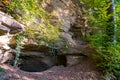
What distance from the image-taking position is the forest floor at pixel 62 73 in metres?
7.59

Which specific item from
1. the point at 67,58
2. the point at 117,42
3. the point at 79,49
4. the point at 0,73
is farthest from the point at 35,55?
the point at 117,42

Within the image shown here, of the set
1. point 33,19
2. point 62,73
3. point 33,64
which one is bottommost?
point 62,73

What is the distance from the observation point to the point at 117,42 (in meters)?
9.43

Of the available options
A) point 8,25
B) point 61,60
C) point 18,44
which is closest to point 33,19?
point 18,44

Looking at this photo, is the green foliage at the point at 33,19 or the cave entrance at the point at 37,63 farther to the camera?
the cave entrance at the point at 37,63

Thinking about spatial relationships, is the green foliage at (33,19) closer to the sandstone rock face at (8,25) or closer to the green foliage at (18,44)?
the green foliage at (18,44)

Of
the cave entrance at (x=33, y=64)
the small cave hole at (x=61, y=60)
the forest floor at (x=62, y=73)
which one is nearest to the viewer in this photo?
the forest floor at (x=62, y=73)

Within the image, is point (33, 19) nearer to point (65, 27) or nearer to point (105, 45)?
point (65, 27)

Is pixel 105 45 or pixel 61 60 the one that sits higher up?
pixel 105 45

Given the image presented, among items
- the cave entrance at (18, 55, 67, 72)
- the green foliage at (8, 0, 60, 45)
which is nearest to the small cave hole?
the cave entrance at (18, 55, 67, 72)

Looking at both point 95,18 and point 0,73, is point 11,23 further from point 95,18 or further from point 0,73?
point 95,18

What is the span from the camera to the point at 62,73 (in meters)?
8.91

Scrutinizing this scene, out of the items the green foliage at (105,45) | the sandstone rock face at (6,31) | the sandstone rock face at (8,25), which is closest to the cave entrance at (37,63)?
the sandstone rock face at (6,31)

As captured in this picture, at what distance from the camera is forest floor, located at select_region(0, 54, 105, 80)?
7586 millimetres
